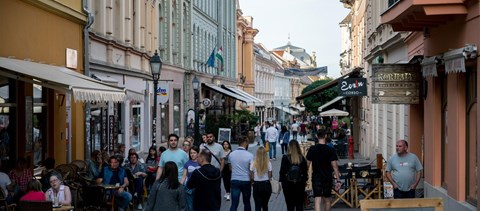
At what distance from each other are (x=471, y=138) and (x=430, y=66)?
214 centimetres

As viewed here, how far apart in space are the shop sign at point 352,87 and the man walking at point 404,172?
13030 mm

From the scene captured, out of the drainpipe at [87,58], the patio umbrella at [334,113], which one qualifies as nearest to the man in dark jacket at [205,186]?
the drainpipe at [87,58]

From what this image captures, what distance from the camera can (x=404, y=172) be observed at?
13211mm

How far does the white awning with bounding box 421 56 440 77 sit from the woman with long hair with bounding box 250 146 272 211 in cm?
328

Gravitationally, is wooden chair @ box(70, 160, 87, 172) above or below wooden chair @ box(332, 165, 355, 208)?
above

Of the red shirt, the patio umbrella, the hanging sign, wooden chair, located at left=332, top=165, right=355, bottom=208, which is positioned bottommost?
wooden chair, located at left=332, top=165, right=355, bottom=208

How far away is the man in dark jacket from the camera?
12.0 m

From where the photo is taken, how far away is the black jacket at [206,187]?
1199 centimetres

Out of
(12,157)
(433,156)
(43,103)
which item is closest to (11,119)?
(12,157)

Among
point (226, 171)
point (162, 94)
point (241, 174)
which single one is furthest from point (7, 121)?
point (162, 94)

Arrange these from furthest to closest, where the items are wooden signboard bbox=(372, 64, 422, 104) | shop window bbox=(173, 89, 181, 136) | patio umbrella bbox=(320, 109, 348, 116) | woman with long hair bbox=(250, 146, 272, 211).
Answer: patio umbrella bbox=(320, 109, 348, 116) → shop window bbox=(173, 89, 181, 136) → wooden signboard bbox=(372, 64, 422, 104) → woman with long hair bbox=(250, 146, 272, 211)

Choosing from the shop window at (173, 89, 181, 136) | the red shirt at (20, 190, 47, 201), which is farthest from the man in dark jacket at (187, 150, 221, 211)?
the shop window at (173, 89, 181, 136)

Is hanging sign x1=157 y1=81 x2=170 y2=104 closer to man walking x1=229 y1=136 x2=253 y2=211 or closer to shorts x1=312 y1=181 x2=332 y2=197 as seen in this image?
man walking x1=229 y1=136 x2=253 y2=211

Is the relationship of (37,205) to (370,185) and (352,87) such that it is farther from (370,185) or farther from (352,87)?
(352,87)
